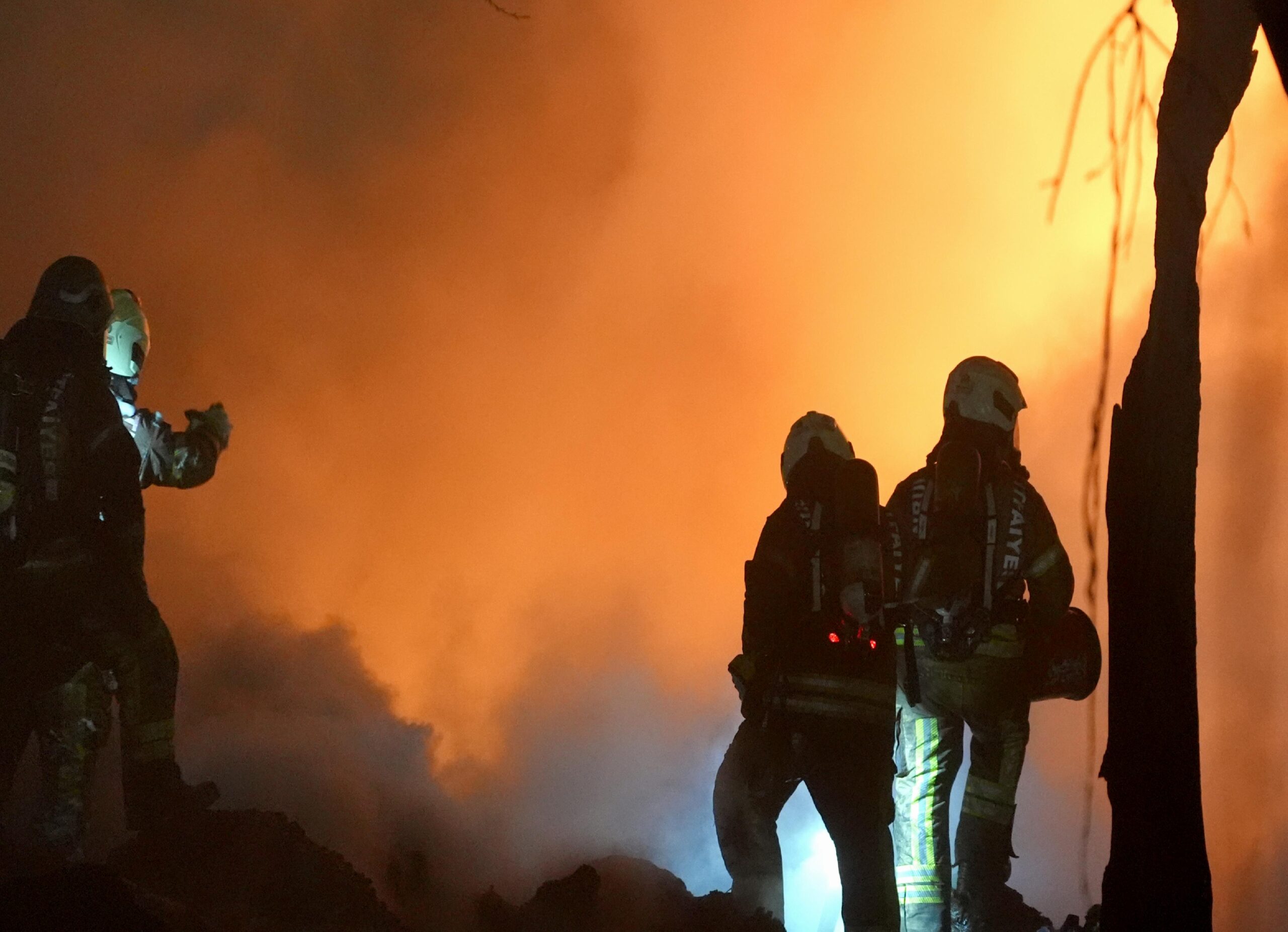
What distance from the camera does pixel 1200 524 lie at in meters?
9.96

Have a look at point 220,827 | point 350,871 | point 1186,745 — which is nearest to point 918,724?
point 1186,745

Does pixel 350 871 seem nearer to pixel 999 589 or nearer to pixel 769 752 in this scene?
pixel 769 752

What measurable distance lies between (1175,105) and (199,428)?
15.3 feet

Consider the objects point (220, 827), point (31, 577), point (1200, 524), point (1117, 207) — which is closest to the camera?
point (1117, 207)

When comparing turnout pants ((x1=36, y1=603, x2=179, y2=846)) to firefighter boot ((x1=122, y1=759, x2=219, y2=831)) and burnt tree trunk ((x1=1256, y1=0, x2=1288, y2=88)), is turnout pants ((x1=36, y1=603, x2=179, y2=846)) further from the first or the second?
burnt tree trunk ((x1=1256, y1=0, x2=1288, y2=88))

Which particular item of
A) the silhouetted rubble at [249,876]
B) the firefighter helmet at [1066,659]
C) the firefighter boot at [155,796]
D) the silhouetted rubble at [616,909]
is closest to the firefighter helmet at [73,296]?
the firefighter boot at [155,796]

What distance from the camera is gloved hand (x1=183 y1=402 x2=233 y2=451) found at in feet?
19.9

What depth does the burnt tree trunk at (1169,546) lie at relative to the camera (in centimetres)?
382

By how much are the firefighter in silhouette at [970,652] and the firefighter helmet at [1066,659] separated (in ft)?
0.15

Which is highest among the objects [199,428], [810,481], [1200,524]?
[1200,524]

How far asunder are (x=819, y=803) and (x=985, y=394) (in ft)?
6.96

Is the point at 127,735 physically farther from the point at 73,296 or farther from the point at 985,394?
the point at 985,394

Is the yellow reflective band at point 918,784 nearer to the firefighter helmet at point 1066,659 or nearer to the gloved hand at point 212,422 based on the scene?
the firefighter helmet at point 1066,659

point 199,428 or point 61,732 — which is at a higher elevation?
point 199,428
